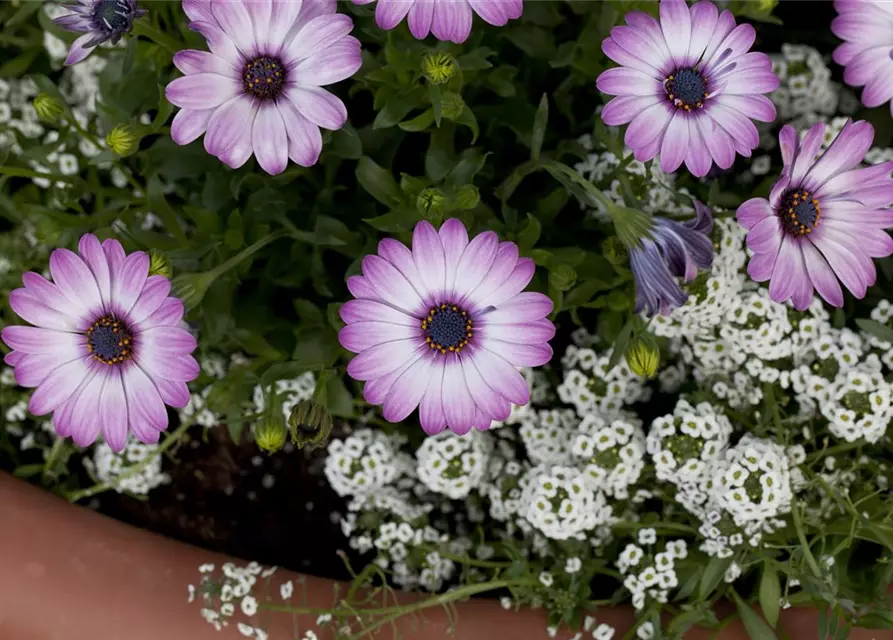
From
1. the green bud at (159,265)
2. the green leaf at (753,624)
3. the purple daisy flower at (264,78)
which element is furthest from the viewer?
the green leaf at (753,624)

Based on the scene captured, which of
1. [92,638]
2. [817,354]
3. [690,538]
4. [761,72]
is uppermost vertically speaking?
[761,72]

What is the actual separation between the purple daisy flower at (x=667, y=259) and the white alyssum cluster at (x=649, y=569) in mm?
311

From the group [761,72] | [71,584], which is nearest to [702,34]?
[761,72]

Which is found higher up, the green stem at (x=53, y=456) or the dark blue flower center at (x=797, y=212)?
the dark blue flower center at (x=797, y=212)

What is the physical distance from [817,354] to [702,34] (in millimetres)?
395

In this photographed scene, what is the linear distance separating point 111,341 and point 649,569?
0.57 meters

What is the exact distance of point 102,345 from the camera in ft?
2.41

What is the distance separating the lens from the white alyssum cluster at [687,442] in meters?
0.89

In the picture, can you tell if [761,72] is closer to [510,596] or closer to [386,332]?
[386,332]

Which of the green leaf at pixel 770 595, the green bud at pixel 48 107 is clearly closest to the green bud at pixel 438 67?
the green bud at pixel 48 107

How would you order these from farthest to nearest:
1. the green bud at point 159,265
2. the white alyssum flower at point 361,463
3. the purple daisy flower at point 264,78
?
1. the white alyssum flower at point 361,463
2. the green bud at point 159,265
3. the purple daisy flower at point 264,78

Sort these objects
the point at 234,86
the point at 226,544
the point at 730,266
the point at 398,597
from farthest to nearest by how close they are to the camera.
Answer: the point at 226,544 → the point at 398,597 → the point at 730,266 → the point at 234,86

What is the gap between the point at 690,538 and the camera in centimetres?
104

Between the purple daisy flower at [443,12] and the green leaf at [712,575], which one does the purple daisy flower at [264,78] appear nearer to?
the purple daisy flower at [443,12]
